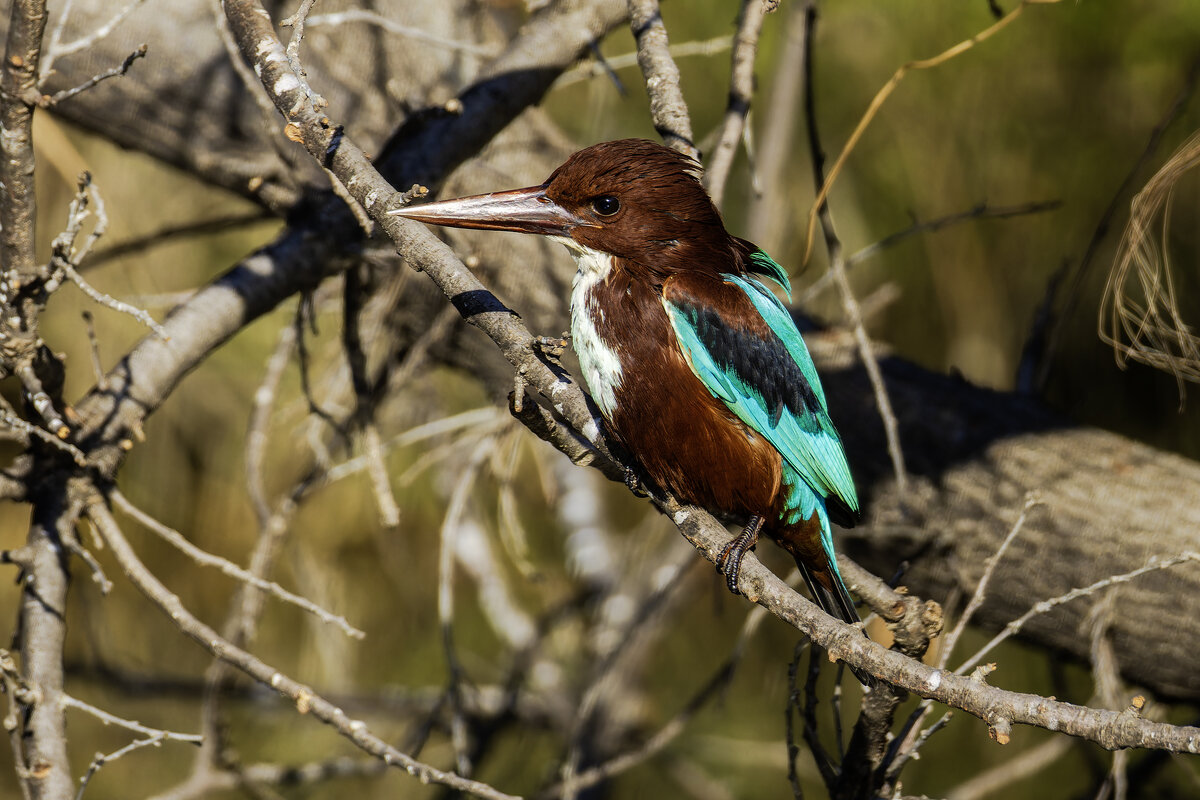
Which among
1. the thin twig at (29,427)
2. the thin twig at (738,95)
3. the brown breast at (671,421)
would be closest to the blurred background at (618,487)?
the thin twig at (738,95)

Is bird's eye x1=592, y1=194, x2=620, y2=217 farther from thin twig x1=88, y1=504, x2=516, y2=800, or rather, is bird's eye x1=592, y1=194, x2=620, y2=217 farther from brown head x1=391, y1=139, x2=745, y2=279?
thin twig x1=88, y1=504, x2=516, y2=800

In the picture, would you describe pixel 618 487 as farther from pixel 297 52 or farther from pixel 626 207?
pixel 297 52

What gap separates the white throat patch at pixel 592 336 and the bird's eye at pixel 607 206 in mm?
68

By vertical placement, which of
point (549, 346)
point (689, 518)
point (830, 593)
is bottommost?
point (830, 593)

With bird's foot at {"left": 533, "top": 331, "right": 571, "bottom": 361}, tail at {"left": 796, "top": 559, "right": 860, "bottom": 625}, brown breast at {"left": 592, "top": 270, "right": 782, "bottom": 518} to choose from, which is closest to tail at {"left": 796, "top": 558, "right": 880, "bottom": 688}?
tail at {"left": 796, "top": 559, "right": 860, "bottom": 625}

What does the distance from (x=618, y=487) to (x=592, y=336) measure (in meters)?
2.80

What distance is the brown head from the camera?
1.74 meters

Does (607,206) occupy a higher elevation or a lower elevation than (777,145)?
lower

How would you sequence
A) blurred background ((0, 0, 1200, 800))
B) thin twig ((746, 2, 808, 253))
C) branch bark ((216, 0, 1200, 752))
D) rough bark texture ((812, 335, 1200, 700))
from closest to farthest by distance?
branch bark ((216, 0, 1200, 752)) < rough bark texture ((812, 335, 1200, 700)) < blurred background ((0, 0, 1200, 800)) < thin twig ((746, 2, 808, 253))

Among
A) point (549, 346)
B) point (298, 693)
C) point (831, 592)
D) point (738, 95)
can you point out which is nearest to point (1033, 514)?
point (831, 592)

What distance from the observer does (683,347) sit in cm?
169

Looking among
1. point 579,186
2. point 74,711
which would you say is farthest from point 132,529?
point 579,186

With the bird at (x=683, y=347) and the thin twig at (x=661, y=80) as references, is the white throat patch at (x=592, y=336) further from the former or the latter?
the thin twig at (x=661, y=80)

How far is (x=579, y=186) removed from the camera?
175cm
